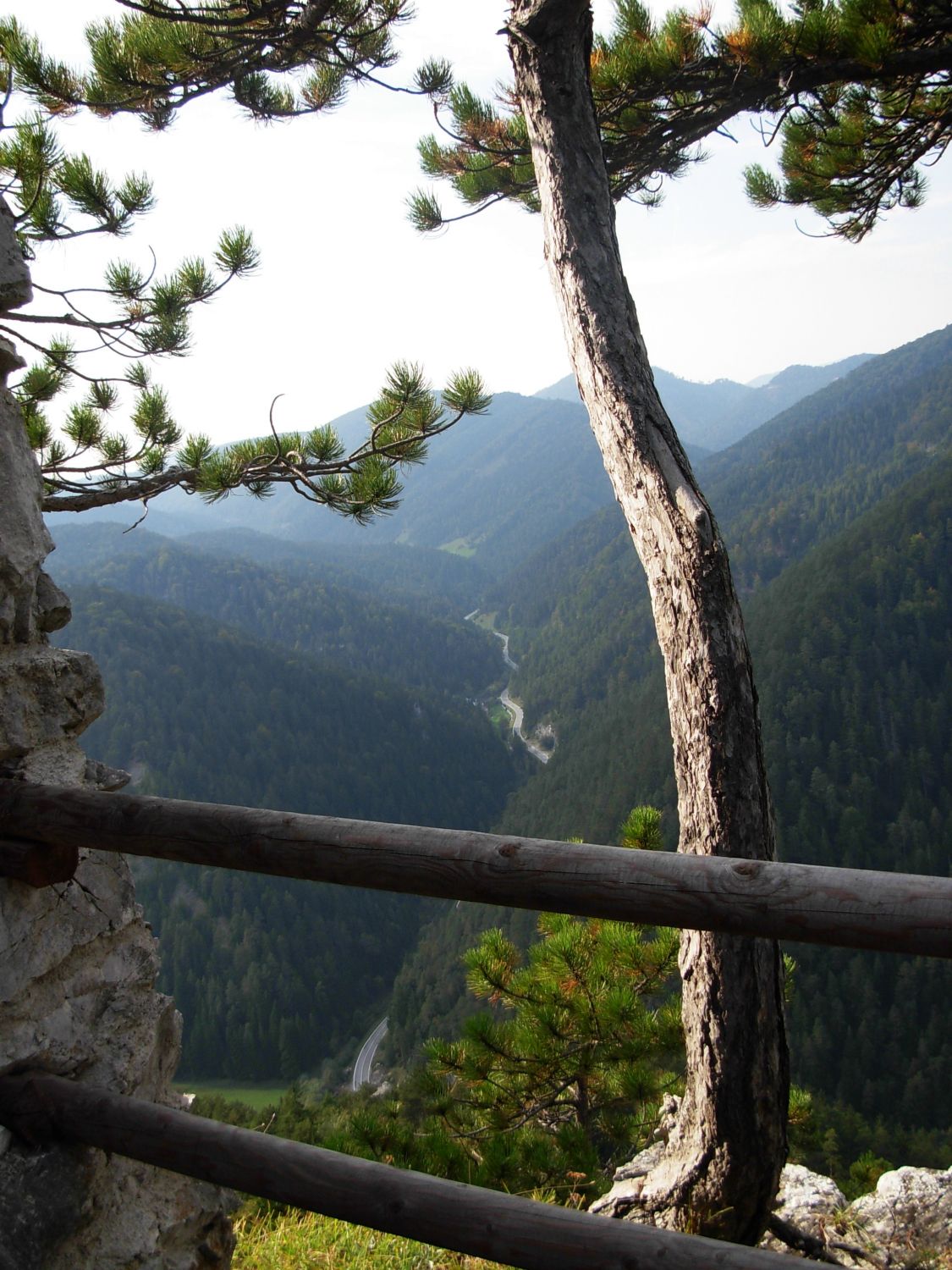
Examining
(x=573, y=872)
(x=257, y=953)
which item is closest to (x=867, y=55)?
(x=573, y=872)

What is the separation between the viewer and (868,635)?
214 ft

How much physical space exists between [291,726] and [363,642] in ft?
95.1

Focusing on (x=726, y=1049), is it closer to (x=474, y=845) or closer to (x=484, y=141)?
(x=474, y=845)

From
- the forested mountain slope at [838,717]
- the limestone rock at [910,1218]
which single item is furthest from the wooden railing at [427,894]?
the forested mountain slope at [838,717]

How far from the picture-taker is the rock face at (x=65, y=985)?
5.03 ft

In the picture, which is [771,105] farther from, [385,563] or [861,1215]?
[385,563]

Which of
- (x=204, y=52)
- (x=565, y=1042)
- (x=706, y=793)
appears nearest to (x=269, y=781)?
(x=565, y=1042)

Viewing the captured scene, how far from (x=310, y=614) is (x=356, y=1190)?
373 feet

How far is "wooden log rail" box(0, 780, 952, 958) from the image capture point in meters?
1.14

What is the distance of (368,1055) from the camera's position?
2191 inches

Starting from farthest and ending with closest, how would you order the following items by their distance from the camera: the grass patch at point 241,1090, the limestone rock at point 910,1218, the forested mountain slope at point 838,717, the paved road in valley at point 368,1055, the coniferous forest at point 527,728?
the paved road in valley at point 368,1055 → the grass patch at point 241,1090 → the coniferous forest at point 527,728 → the forested mountain slope at point 838,717 → the limestone rock at point 910,1218

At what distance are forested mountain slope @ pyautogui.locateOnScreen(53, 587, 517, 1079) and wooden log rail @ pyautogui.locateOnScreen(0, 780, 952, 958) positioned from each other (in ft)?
193

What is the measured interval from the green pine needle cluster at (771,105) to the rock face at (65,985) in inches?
104

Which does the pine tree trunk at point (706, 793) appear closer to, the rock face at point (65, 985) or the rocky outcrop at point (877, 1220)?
the rocky outcrop at point (877, 1220)
